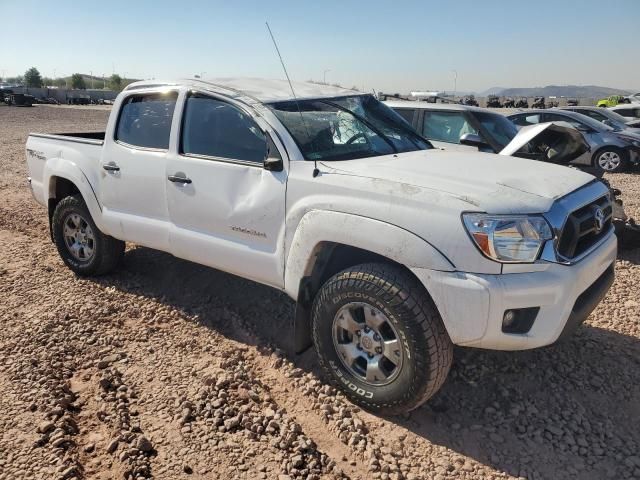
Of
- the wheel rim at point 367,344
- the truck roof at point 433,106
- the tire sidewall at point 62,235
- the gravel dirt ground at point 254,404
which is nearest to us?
the gravel dirt ground at point 254,404

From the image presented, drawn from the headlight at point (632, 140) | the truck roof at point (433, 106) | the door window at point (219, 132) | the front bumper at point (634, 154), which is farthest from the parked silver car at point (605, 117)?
the door window at point (219, 132)

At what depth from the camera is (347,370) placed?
3.01m

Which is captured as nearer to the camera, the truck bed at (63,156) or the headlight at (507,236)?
the headlight at (507,236)

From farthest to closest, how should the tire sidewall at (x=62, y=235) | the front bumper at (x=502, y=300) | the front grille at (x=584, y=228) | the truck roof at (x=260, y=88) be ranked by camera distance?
the tire sidewall at (x=62, y=235) < the truck roof at (x=260, y=88) < the front grille at (x=584, y=228) < the front bumper at (x=502, y=300)

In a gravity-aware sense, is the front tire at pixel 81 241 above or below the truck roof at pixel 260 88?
below

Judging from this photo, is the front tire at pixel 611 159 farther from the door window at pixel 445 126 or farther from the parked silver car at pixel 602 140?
the door window at pixel 445 126

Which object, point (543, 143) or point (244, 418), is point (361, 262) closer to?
point (244, 418)

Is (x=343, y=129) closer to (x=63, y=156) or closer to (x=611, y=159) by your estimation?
(x=63, y=156)

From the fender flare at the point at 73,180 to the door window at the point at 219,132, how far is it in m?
1.19

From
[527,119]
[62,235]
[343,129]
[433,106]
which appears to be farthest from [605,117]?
[62,235]

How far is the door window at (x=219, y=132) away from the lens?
3.41m

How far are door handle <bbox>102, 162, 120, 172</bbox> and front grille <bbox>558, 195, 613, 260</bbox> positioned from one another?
3.27m

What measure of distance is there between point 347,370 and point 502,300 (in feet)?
3.29

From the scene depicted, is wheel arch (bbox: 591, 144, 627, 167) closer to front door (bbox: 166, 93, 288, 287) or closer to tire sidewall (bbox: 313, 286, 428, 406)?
front door (bbox: 166, 93, 288, 287)
